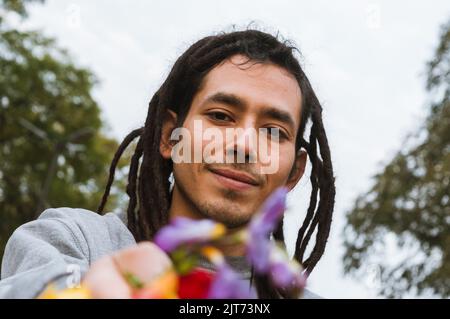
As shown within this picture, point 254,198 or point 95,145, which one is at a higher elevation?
point 95,145

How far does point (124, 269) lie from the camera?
655 mm

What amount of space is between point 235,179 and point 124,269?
1.01 meters

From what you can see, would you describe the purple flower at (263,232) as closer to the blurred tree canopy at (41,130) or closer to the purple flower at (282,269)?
the purple flower at (282,269)

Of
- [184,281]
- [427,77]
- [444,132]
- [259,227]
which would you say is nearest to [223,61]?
[184,281]

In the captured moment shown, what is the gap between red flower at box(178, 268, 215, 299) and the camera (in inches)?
29.8

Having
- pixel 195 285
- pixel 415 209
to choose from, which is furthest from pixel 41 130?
pixel 195 285

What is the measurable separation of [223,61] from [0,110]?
52.5 ft

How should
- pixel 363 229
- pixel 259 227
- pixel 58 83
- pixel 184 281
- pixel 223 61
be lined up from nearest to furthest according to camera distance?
pixel 259 227, pixel 184 281, pixel 223 61, pixel 363 229, pixel 58 83

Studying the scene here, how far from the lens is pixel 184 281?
0.77 metres

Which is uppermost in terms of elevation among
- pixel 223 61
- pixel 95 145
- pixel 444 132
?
pixel 95 145

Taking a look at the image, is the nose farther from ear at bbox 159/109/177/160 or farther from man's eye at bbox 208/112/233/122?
ear at bbox 159/109/177/160

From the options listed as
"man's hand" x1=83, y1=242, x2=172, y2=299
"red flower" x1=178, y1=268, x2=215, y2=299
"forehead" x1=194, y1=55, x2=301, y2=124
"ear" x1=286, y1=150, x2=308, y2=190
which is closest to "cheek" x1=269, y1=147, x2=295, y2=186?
"forehead" x1=194, y1=55, x2=301, y2=124

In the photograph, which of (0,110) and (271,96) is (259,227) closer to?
(271,96)

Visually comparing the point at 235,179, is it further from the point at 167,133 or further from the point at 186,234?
the point at 186,234
